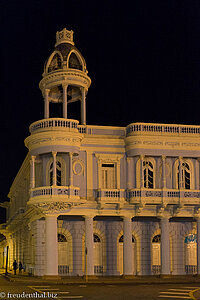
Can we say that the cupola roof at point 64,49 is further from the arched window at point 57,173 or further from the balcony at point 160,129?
the arched window at point 57,173

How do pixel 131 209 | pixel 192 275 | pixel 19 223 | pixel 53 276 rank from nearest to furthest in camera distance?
1. pixel 53 276
2. pixel 131 209
3. pixel 192 275
4. pixel 19 223

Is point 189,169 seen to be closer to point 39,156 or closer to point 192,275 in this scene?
point 192,275

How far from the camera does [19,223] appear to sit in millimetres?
57188

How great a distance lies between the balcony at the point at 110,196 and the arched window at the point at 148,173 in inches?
86.4

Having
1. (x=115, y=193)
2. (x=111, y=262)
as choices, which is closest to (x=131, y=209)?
(x=115, y=193)

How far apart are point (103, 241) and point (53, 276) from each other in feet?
22.0

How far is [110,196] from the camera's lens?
4175 centimetres

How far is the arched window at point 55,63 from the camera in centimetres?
4425

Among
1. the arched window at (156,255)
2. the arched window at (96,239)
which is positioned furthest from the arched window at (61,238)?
the arched window at (156,255)

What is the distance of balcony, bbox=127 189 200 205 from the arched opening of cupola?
10427 millimetres

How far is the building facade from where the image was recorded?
40.5 meters

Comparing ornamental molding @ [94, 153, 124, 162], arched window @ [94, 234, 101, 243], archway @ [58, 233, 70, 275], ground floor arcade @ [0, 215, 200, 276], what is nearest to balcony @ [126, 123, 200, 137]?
ornamental molding @ [94, 153, 124, 162]

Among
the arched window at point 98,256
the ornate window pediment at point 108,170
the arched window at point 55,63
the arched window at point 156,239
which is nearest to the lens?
the ornate window pediment at point 108,170

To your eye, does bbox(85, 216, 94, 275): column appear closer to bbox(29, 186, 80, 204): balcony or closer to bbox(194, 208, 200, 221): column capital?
bbox(29, 186, 80, 204): balcony
